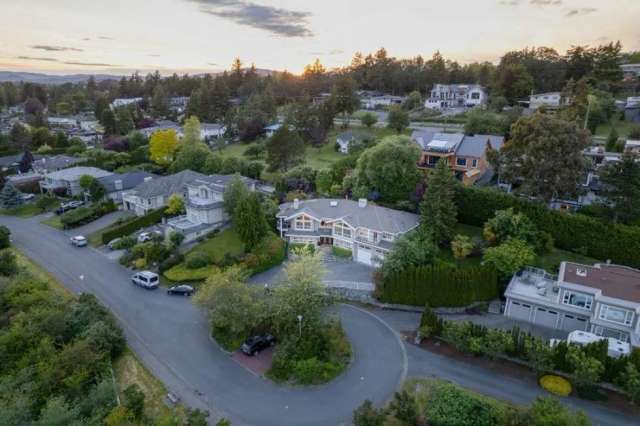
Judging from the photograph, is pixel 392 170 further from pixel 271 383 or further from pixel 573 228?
pixel 271 383

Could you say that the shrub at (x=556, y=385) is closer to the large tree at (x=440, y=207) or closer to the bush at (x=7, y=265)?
the large tree at (x=440, y=207)

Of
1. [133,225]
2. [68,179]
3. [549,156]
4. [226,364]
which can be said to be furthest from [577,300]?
[68,179]

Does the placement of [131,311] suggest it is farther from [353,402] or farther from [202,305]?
[353,402]

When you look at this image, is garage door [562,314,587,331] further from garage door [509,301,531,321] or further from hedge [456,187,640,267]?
hedge [456,187,640,267]

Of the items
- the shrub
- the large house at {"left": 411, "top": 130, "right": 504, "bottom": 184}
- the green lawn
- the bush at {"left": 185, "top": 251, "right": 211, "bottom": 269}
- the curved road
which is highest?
the large house at {"left": 411, "top": 130, "right": 504, "bottom": 184}

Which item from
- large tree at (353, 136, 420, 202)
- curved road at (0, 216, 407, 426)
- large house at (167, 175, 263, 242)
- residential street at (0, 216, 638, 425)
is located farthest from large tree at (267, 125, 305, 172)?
residential street at (0, 216, 638, 425)

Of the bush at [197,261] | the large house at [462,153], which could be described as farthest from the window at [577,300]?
the bush at [197,261]

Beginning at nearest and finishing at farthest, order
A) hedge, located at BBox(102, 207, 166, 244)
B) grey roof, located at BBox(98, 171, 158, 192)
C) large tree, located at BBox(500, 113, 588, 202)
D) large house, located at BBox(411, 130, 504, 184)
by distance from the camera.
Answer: large tree, located at BBox(500, 113, 588, 202), hedge, located at BBox(102, 207, 166, 244), large house, located at BBox(411, 130, 504, 184), grey roof, located at BBox(98, 171, 158, 192)

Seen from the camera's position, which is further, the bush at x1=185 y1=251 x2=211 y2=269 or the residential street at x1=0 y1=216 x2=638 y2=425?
the bush at x1=185 y1=251 x2=211 y2=269
